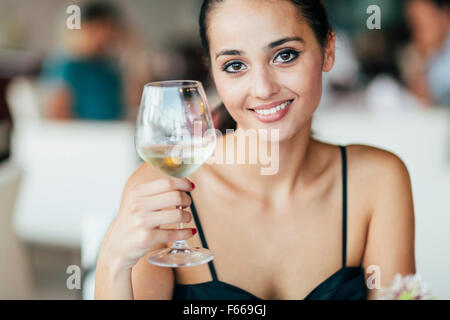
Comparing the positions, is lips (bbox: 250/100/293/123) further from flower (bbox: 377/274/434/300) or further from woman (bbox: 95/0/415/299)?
flower (bbox: 377/274/434/300)

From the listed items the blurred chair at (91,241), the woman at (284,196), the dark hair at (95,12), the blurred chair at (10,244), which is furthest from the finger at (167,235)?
the dark hair at (95,12)

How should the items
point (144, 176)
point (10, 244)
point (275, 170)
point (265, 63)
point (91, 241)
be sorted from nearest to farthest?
point (265, 63)
point (144, 176)
point (275, 170)
point (91, 241)
point (10, 244)

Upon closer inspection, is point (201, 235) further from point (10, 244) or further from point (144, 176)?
point (10, 244)

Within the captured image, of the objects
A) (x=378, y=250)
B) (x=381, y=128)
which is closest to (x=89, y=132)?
(x=381, y=128)

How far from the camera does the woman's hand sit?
79 cm

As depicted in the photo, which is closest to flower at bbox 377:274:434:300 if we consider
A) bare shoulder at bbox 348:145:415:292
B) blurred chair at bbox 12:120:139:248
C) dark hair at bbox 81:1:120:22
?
bare shoulder at bbox 348:145:415:292

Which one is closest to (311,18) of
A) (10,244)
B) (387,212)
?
(387,212)

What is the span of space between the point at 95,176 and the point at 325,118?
1.16m

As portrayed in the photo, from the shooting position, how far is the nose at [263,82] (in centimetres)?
95

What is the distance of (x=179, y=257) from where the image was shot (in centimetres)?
88

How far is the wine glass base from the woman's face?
0.85 feet

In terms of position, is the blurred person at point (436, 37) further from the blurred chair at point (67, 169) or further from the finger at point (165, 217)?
the finger at point (165, 217)

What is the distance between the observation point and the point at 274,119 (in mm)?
988

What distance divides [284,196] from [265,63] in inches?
13.0
